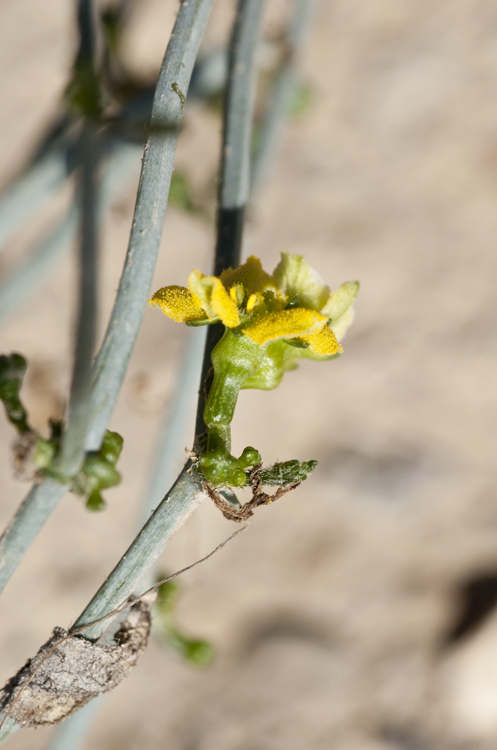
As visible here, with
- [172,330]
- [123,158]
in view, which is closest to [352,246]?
[172,330]

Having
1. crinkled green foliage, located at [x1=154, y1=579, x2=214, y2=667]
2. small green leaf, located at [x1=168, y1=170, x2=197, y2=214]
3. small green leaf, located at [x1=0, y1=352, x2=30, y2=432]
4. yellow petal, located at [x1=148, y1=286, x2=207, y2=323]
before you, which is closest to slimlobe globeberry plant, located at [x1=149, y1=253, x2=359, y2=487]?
yellow petal, located at [x1=148, y1=286, x2=207, y2=323]

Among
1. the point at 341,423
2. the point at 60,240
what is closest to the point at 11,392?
the point at 60,240

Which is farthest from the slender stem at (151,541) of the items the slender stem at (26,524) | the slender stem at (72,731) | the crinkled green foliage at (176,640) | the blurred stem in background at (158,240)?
the slender stem at (72,731)

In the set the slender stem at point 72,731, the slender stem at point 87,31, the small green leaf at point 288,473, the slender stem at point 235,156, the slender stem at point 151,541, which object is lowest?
the slender stem at point 72,731

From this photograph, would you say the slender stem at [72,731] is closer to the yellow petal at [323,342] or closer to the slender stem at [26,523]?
the slender stem at [26,523]

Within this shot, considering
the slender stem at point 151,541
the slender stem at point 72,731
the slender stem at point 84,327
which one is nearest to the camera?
the slender stem at point 151,541

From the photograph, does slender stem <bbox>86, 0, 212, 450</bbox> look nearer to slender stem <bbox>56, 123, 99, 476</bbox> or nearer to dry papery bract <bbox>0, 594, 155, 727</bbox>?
slender stem <bbox>56, 123, 99, 476</bbox>
